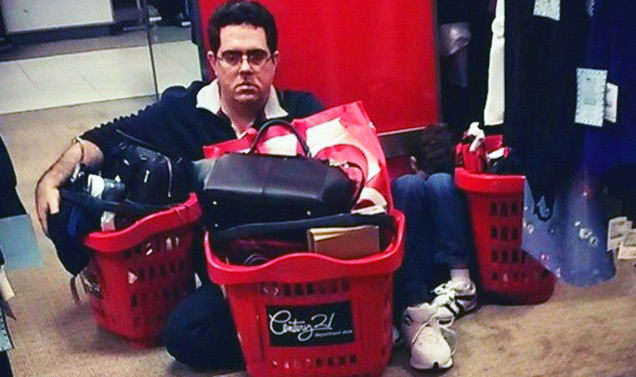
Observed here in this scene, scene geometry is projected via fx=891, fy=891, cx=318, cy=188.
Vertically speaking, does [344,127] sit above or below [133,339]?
above

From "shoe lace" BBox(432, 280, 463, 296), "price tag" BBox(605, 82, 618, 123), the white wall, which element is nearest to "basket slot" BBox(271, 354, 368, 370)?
"shoe lace" BBox(432, 280, 463, 296)

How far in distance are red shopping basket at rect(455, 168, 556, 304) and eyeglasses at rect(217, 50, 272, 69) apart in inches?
22.4

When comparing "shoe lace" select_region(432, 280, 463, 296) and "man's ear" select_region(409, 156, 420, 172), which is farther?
"man's ear" select_region(409, 156, 420, 172)

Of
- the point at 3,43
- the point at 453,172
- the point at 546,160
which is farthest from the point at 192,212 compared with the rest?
the point at 3,43

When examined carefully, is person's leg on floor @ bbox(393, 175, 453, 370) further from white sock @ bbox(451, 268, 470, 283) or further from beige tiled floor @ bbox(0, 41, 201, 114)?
beige tiled floor @ bbox(0, 41, 201, 114)

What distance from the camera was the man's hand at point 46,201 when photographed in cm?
212

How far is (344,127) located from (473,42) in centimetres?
64

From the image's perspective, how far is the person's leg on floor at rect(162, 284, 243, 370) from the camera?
208 centimetres

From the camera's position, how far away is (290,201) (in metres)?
1.87

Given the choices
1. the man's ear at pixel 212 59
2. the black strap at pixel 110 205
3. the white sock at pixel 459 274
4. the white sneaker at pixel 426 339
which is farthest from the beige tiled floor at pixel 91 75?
the white sneaker at pixel 426 339

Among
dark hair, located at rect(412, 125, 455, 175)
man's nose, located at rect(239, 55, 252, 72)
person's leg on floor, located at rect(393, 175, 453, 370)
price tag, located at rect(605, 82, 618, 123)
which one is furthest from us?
dark hair, located at rect(412, 125, 455, 175)

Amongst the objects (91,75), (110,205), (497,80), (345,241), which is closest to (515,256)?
(497,80)

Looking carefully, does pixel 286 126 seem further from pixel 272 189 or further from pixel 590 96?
pixel 590 96

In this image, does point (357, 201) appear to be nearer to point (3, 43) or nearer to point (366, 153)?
point (366, 153)
